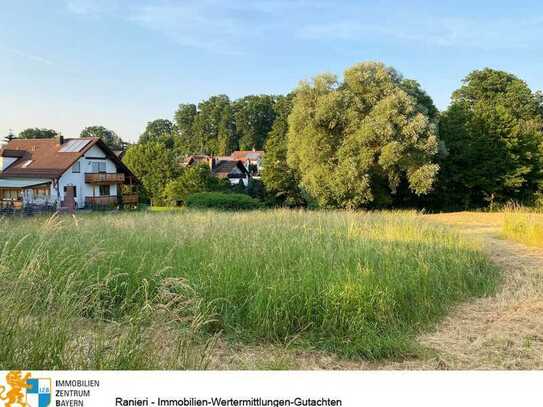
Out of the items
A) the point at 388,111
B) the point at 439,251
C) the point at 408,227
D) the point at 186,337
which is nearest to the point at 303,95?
the point at 388,111

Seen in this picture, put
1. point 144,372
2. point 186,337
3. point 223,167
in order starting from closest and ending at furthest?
point 144,372, point 186,337, point 223,167

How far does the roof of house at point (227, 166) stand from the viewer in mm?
49688

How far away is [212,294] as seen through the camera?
152 inches

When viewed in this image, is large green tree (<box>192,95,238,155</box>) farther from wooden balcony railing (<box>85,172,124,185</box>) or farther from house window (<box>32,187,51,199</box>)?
house window (<box>32,187,51,199</box>)

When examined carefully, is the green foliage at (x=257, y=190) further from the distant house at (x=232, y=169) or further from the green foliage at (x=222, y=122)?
the green foliage at (x=222, y=122)

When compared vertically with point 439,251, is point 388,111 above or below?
above

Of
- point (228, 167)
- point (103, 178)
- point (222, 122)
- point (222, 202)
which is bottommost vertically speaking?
point (222, 202)

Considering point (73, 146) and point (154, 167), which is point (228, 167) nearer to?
point (154, 167)

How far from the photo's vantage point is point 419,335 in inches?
145

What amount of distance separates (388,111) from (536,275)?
13892mm

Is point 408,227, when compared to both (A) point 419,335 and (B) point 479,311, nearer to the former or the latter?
(B) point 479,311

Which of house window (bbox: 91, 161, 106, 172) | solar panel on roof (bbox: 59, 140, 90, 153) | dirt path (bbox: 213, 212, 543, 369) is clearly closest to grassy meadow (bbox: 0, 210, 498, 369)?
dirt path (bbox: 213, 212, 543, 369)

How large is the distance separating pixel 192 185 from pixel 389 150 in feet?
50.4

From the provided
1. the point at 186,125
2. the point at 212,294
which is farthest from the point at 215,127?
the point at 212,294
